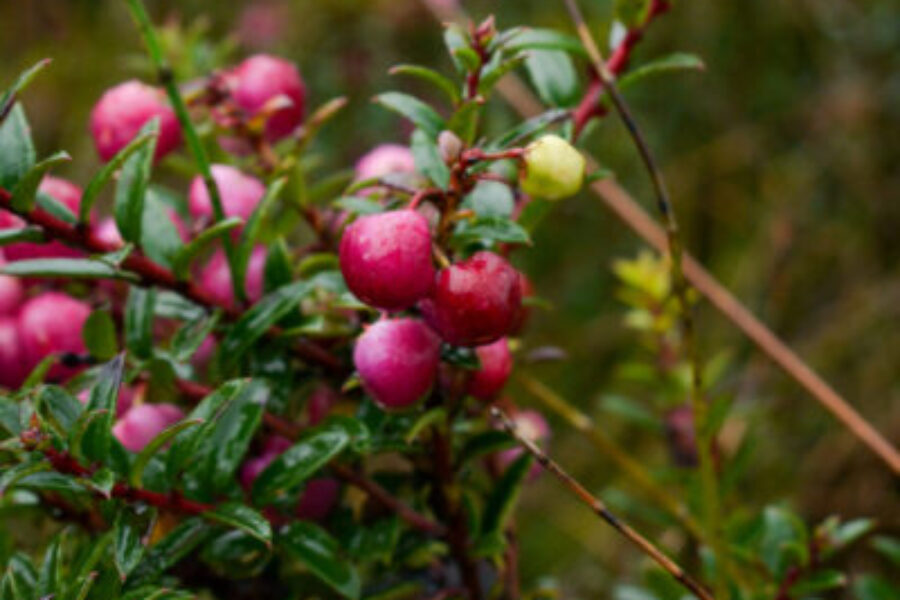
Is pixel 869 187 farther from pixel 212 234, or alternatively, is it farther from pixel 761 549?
pixel 212 234

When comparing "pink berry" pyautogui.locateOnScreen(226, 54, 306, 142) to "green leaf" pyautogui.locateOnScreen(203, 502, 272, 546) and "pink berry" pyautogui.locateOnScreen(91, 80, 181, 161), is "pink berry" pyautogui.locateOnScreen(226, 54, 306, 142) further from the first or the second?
"green leaf" pyautogui.locateOnScreen(203, 502, 272, 546)

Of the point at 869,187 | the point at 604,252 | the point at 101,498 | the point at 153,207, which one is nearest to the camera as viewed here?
the point at 101,498

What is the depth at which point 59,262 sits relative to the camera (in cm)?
54

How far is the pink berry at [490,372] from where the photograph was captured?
541 millimetres

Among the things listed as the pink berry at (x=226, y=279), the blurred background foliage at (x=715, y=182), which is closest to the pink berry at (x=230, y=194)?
the pink berry at (x=226, y=279)

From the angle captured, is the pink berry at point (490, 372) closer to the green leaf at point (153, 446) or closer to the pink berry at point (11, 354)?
the green leaf at point (153, 446)

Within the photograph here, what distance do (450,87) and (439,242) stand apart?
9cm

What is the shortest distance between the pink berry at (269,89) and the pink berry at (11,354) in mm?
207

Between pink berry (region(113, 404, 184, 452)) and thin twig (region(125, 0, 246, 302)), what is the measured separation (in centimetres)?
8

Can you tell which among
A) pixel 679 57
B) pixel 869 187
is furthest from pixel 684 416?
pixel 869 187

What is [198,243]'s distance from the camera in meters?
0.53

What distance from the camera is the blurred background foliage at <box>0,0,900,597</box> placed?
4.65 feet

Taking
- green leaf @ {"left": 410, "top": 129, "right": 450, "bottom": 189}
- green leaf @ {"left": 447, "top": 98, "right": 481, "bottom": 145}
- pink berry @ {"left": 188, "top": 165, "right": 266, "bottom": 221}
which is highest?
green leaf @ {"left": 447, "top": 98, "right": 481, "bottom": 145}

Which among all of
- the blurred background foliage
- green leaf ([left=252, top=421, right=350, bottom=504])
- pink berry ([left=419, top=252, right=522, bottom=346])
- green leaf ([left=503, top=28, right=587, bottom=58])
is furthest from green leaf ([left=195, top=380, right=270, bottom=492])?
the blurred background foliage
